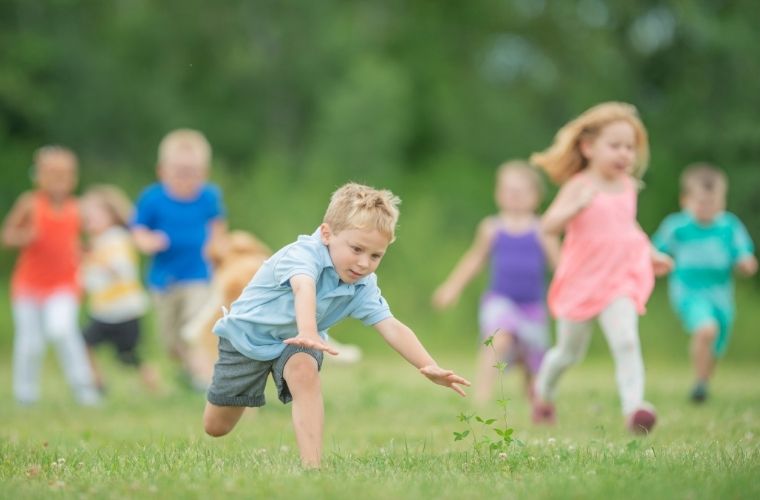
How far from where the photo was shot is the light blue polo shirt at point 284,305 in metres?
5.94

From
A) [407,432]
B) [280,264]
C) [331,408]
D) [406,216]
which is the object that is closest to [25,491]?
[280,264]

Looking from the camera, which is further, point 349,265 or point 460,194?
point 460,194

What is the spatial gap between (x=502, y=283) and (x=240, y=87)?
79.9 feet

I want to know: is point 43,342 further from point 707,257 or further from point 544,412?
point 707,257

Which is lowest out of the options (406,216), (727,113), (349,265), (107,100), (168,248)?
(349,265)

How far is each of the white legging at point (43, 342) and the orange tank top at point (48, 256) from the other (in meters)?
0.12

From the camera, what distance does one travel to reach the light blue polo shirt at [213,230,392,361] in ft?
19.5

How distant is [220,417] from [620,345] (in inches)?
108

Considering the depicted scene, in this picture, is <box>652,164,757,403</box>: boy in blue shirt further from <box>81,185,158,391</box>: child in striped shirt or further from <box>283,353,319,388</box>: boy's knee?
<box>283,353,319,388</box>: boy's knee

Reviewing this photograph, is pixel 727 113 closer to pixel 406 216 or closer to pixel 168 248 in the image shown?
pixel 406 216

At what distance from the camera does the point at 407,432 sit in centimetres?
809

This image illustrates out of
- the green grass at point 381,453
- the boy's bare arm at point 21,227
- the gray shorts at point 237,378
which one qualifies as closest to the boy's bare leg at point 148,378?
the green grass at point 381,453

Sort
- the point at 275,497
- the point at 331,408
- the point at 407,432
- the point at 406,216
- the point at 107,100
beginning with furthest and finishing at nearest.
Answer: the point at 107,100 < the point at 406,216 < the point at 331,408 < the point at 407,432 < the point at 275,497

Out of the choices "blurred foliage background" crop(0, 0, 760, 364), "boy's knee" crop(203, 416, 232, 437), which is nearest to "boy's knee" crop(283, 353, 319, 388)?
"boy's knee" crop(203, 416, 232, 437)
